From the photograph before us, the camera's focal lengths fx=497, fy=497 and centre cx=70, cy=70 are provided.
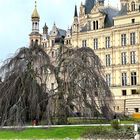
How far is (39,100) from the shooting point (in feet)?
136

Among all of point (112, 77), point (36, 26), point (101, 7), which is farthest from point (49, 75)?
point (36, 26)

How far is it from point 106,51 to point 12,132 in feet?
124

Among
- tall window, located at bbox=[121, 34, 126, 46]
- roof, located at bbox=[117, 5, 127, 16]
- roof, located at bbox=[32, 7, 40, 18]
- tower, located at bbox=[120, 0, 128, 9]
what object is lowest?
tall window, located at bbox=[121, 34, 126, 46]

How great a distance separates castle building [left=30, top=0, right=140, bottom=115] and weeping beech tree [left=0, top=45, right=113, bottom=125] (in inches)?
869

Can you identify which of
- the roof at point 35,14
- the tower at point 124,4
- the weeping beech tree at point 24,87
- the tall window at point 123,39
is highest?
the roof at point 35,14

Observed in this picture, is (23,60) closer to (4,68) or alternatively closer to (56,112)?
(4,68)

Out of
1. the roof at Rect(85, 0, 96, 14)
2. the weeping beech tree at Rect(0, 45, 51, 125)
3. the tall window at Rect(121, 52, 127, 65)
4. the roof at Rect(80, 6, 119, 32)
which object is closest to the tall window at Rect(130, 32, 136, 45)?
the tall window at Rect(121, 52, 127, 65)

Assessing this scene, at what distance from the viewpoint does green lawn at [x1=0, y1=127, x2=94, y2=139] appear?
115ft

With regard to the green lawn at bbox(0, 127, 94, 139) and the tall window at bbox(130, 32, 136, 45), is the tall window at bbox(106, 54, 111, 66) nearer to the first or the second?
the tall window at bbox(130, 32, 136, 45)

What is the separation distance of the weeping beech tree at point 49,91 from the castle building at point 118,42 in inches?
869

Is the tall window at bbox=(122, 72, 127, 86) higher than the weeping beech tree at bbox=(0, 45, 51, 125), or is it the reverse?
the tall window at bbox=(122, 72, 127, 86)

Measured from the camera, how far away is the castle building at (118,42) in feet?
225

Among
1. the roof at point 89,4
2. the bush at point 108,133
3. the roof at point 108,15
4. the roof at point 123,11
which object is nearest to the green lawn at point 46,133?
the bush at point 108,133

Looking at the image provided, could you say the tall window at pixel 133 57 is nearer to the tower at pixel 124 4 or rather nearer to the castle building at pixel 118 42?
the castle building at pixel 118 42
